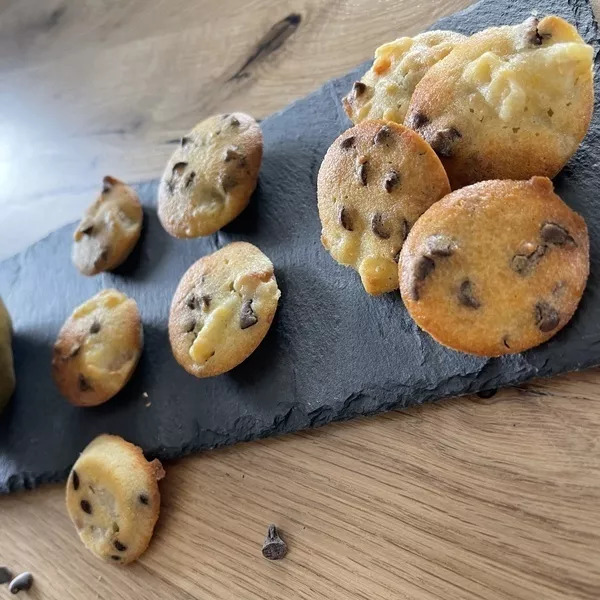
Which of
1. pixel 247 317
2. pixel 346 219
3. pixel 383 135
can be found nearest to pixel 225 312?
pixel 247 317

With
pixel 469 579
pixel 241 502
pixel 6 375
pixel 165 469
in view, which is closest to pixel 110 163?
pixel 6 375

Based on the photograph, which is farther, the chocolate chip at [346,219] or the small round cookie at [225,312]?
the small round cookie at [225,312]

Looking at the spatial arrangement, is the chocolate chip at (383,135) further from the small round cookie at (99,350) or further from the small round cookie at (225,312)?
the small round cookie at (99,350)

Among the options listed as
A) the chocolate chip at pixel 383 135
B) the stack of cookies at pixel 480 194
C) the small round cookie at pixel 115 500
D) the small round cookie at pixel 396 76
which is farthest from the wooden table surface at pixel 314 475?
the chocolate chip at pixel 383 135

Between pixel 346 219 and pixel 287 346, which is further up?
pixel 346 219

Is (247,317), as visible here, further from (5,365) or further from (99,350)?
(5,365)

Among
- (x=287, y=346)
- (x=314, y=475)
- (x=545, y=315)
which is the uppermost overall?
(x=545, y=315)
